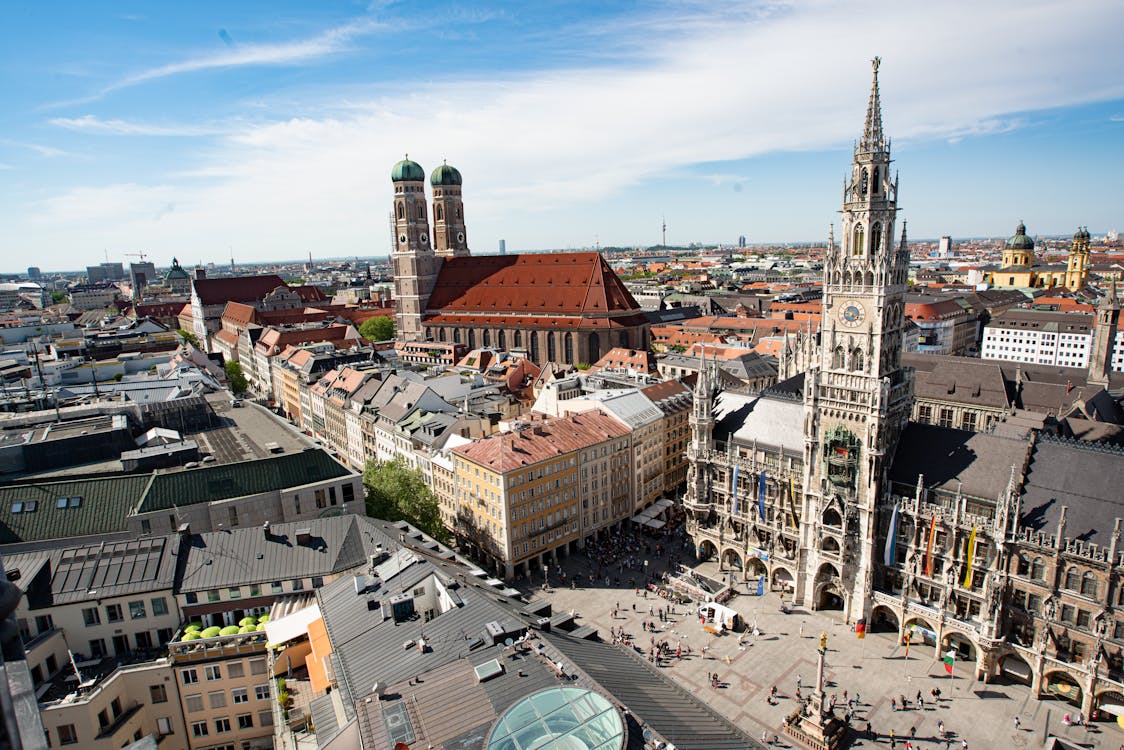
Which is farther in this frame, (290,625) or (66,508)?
(66,508)

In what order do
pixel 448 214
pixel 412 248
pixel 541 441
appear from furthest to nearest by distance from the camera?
1. pixel 448 214
2. pixel 412 248
3. pixel 541 441

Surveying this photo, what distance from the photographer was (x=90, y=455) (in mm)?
62312

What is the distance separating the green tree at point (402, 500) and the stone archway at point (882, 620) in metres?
39.4

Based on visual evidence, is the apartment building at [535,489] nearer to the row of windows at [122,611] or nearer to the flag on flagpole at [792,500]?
the flag on flagpole at [792,500]

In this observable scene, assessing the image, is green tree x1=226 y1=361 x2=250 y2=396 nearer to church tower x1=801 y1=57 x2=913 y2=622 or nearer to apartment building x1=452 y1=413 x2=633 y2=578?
apartment building x1=452 y1=413 x2=633 y2=578

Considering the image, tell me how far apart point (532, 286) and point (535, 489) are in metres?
90.9

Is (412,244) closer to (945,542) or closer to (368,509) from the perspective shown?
(368,509)

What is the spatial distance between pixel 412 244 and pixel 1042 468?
13717cm

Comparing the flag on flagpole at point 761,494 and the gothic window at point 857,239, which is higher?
the gothic window at point 857,239

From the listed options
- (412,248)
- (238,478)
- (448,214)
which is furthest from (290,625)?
(448,214)

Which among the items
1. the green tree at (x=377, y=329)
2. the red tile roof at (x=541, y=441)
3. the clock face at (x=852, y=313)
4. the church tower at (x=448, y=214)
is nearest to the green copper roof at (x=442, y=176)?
the church tower at (x=448, y=214)

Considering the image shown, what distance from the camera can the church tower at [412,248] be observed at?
534 feet

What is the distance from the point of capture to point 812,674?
52250 millimetres

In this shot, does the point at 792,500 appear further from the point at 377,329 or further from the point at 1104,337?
the point at 377,329
